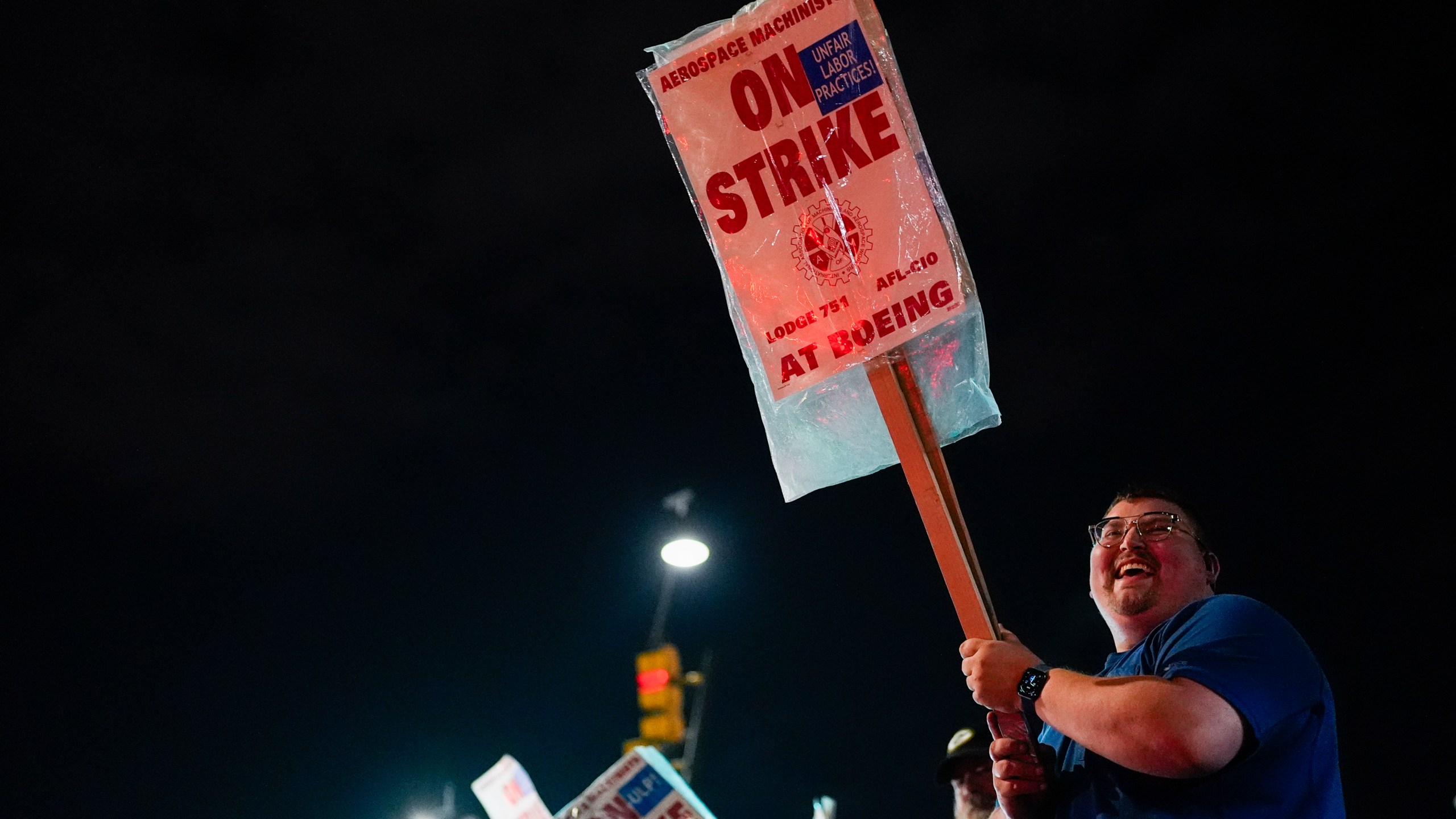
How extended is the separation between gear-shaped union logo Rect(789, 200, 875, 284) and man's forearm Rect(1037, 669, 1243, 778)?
61.0 inches

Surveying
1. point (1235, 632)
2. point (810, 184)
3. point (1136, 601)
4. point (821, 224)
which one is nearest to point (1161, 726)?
point (1235, 632)

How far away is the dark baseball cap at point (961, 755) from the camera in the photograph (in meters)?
5.61

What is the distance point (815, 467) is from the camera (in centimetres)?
335

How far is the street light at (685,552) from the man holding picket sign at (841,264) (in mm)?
9173

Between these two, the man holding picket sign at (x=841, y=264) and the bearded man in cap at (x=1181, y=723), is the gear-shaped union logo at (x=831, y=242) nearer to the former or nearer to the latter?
the man holding picket sign at (x=841, y=264)

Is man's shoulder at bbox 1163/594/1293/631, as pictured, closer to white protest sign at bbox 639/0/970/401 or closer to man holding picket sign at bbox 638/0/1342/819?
man holding picket sign at bbox 638/0/1342/819

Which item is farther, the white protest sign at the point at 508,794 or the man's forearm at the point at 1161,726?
the white protest sign at the point at 508,794

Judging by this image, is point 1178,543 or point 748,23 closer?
point 1178,543

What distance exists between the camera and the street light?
1248 centimetres

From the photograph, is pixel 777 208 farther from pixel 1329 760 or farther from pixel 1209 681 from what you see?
pixel 1329 760

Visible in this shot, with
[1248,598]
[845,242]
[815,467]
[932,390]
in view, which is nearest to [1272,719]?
[1248,598]

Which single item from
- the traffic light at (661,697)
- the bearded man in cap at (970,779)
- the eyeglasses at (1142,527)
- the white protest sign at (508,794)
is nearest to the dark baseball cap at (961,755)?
the bearded man in cap at (970,779)

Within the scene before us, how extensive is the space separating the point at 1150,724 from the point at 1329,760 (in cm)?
60

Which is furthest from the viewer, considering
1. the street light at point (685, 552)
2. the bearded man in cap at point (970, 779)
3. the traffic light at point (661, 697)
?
the street light at point (685, 552)
